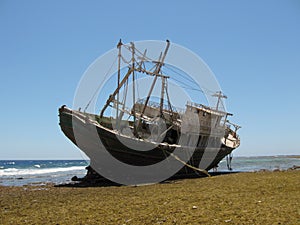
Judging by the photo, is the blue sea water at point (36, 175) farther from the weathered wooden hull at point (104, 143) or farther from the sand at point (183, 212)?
the sand at point (183, 212)

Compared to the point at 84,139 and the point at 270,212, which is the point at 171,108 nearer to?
the point at 84,139

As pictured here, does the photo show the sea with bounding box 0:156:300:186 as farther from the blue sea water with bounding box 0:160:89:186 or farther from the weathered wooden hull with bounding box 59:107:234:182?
the weathered wooden hull with bounding box 59:107:234:182

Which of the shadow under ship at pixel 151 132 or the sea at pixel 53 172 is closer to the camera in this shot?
the shadow under ship at pixel 151 132

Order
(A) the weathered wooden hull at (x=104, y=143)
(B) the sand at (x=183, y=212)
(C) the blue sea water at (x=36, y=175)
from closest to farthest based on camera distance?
(B) the sand at (x=183, y=212) < (A) the weathered wooden hull at (x=104, y=143) < (C) the blue sea water at (x=36, y=175)

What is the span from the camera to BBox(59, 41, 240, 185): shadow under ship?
87.9 feet

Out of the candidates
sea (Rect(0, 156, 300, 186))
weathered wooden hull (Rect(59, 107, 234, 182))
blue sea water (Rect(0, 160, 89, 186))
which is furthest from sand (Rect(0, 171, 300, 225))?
blue sea water (Rect(0, 160, 89, 186))

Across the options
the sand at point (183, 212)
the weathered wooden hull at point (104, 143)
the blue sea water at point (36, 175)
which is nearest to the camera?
the sand at point (183, 212)

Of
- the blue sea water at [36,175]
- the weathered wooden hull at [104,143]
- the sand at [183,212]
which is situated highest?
the weathered wooden hull at [104,143]

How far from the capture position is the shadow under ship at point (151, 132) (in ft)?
87.9

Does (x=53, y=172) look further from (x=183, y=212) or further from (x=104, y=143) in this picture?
(x=183, y=212)

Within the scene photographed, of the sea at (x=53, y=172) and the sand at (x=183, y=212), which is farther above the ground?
the sand at (x=183, y=212)

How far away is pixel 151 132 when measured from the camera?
110ft

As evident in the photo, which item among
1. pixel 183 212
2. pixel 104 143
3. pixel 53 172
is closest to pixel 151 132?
pixel 104 143

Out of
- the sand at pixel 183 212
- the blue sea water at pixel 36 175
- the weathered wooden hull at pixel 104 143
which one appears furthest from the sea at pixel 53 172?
the sand at pixel 183 212
